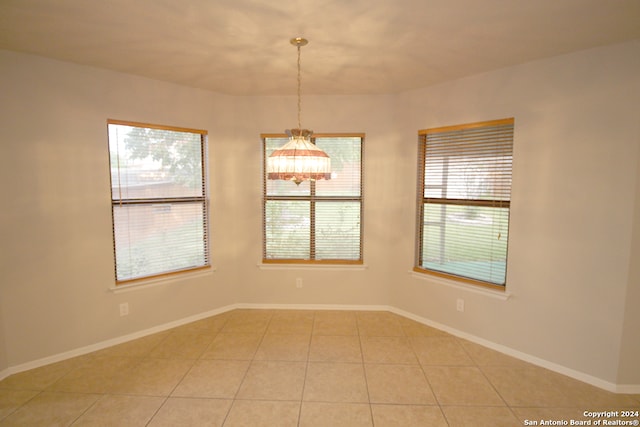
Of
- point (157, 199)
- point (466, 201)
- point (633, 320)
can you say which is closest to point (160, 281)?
point (157, 199)

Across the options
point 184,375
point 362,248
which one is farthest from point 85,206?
point 362,248

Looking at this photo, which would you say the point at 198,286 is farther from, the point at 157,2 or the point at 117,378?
the point at 157,2

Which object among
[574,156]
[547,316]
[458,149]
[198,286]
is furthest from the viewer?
[198,286]

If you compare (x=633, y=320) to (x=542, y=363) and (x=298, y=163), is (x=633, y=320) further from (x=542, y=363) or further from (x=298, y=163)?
(x=298, y=163)

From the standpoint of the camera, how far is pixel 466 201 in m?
3.36

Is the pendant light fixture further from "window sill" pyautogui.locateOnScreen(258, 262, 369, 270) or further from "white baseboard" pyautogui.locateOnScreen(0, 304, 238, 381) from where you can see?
"white baseboard" pyautogui.locateOnScreen(0, 304, 238, 381)

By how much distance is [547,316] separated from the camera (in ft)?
9.34

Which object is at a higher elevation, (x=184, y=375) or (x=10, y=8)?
(x=10, y=8)

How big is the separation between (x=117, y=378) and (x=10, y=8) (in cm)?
266

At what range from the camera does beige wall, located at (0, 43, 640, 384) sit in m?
2.52

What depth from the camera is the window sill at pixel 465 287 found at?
3113mm

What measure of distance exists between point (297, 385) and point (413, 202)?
2240 millimetres

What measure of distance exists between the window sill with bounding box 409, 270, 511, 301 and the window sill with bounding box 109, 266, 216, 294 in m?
2.38

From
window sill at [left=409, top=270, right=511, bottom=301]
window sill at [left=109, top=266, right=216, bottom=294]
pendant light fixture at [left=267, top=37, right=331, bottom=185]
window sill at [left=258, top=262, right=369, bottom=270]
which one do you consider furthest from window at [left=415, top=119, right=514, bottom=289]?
window sill at [left=109, top=266, right=216, bottom=294]
